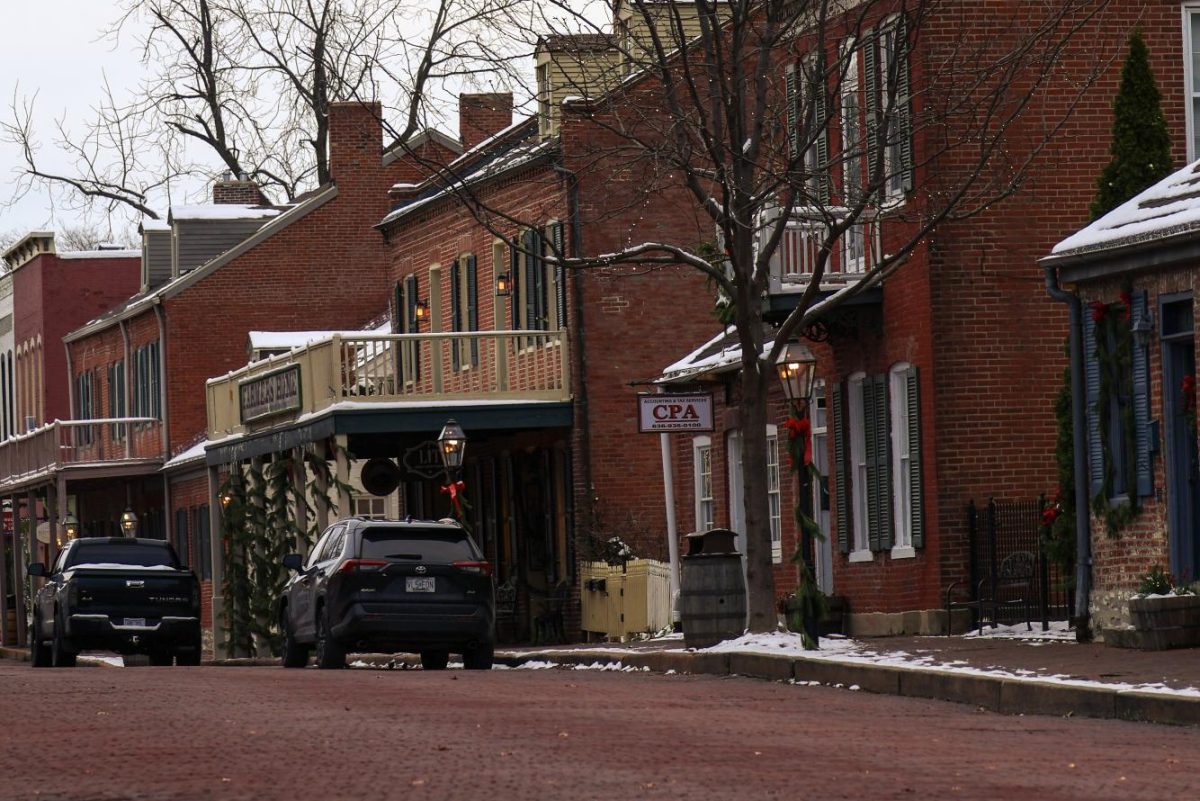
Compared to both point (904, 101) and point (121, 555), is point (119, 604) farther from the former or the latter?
point (904, 101)

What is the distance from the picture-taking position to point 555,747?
42.4 ft

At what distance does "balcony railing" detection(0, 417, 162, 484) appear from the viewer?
165 ft

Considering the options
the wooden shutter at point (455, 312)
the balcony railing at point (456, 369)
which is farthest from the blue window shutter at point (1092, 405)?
the wooden shutter at point (455, 312)

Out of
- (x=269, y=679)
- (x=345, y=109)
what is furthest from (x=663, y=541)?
(x=345, y=109)

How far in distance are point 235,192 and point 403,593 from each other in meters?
32.1

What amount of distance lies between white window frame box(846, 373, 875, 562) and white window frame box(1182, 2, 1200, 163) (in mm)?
4266

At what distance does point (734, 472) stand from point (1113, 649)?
1111 centimetres

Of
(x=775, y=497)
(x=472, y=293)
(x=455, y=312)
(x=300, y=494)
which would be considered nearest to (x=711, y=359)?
(x=775, y=497)

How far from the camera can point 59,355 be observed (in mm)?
59844

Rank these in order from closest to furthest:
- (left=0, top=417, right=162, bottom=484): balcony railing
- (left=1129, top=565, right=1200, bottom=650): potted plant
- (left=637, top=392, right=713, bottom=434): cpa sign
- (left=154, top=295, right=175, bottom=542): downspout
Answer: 1. (left=1129, top=565, right=1200, bottom=650): potted plant
2. (left=637, top=392, right=713, bottom=434): cpa sign
3. (left=154, top=295, right=175, bottom=542): downspout
4. (left=0, top=417, right=162, bottom=484): balcony railing

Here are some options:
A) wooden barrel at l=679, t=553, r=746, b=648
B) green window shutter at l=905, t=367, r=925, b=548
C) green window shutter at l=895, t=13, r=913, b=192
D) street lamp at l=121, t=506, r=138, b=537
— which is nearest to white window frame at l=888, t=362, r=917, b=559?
green window shutter at l=905, t=367, r=925, b=548

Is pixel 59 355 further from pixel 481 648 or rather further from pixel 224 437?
pixel 481 648

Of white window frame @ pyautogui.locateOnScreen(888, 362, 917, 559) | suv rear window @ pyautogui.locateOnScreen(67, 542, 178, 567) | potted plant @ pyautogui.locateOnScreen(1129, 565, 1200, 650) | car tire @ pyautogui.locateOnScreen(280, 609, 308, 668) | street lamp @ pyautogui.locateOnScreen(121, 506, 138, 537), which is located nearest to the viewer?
potted plant @ pyautogui.locateOnScreen(1129, 565, 1200, 650)

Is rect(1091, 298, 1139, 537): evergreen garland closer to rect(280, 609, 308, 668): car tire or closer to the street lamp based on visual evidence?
rect(280, 609, 308, 668): car tire
